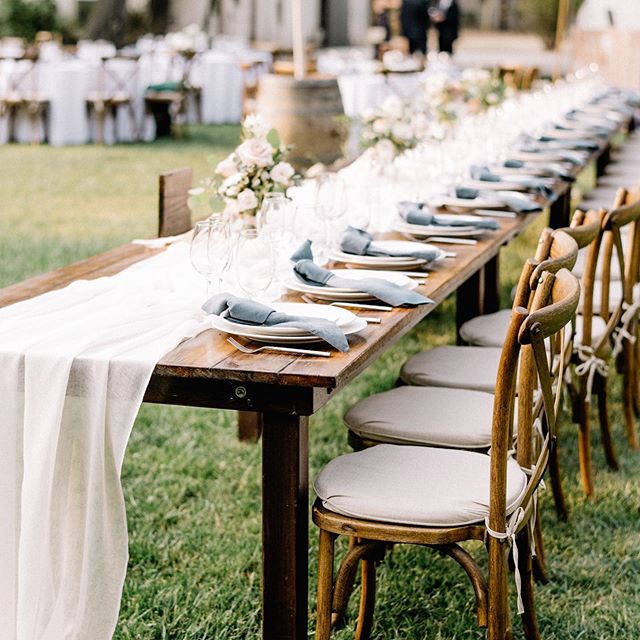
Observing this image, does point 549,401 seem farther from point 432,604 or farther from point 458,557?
point 432,604

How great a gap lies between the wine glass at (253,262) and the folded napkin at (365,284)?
14 cm

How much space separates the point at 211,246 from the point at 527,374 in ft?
2.31

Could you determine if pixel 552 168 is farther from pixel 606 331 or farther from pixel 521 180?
pixel 606 331

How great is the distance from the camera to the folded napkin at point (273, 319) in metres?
2.07

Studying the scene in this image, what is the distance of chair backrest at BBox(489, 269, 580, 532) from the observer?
204 cm

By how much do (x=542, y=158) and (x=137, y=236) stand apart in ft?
10.3

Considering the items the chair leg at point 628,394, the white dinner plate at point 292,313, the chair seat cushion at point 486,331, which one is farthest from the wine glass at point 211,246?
the chair leg at point 628,394

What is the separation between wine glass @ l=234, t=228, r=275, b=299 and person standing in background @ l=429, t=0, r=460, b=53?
512 inches

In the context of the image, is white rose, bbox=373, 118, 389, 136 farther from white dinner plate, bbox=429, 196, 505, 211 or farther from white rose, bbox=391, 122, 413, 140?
white dinner plate, bbox=429, 196, 505, 211

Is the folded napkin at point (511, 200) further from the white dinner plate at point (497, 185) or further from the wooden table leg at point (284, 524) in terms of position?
the wooden table leg at point (284, 524)

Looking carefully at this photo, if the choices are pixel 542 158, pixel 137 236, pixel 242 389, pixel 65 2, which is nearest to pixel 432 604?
pixel 242 389

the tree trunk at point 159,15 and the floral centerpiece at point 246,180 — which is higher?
the tree trunk at point 159,15

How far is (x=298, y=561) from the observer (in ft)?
6.84

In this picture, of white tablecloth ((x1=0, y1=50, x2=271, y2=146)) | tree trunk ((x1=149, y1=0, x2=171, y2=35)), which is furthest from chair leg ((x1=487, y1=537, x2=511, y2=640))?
tree trunk ((x1=149, y1=0, x2=171, y2=35))
